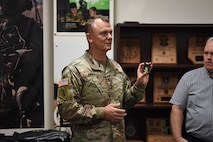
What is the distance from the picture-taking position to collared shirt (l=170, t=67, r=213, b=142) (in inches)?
96.1

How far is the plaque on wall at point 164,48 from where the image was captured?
3.12 metres

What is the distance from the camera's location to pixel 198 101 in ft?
8.18

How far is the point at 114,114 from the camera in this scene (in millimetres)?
1824

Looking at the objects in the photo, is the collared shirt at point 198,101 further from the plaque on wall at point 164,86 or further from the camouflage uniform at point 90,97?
the camouflage uniform at point 90,97

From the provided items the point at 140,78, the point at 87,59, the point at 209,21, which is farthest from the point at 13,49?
the point at 209,21

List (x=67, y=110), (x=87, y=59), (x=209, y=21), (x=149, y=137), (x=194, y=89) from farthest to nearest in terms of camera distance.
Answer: (x=209, y=21)
(x=149, y=137)
(x=194, y=89)
(x=87, y=59)
(x=67, y=110)

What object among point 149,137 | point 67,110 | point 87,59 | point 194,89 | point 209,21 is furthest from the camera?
point 209,21

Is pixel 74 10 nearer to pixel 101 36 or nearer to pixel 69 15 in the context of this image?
pixel 69 15

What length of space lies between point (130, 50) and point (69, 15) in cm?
70

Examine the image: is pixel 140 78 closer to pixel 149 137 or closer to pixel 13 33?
pixel 149 137

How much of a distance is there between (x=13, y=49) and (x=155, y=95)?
1490 mm

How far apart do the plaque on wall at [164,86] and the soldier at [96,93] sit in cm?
112

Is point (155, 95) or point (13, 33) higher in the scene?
point (13, 33)

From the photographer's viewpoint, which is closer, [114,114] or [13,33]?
[114,114]
